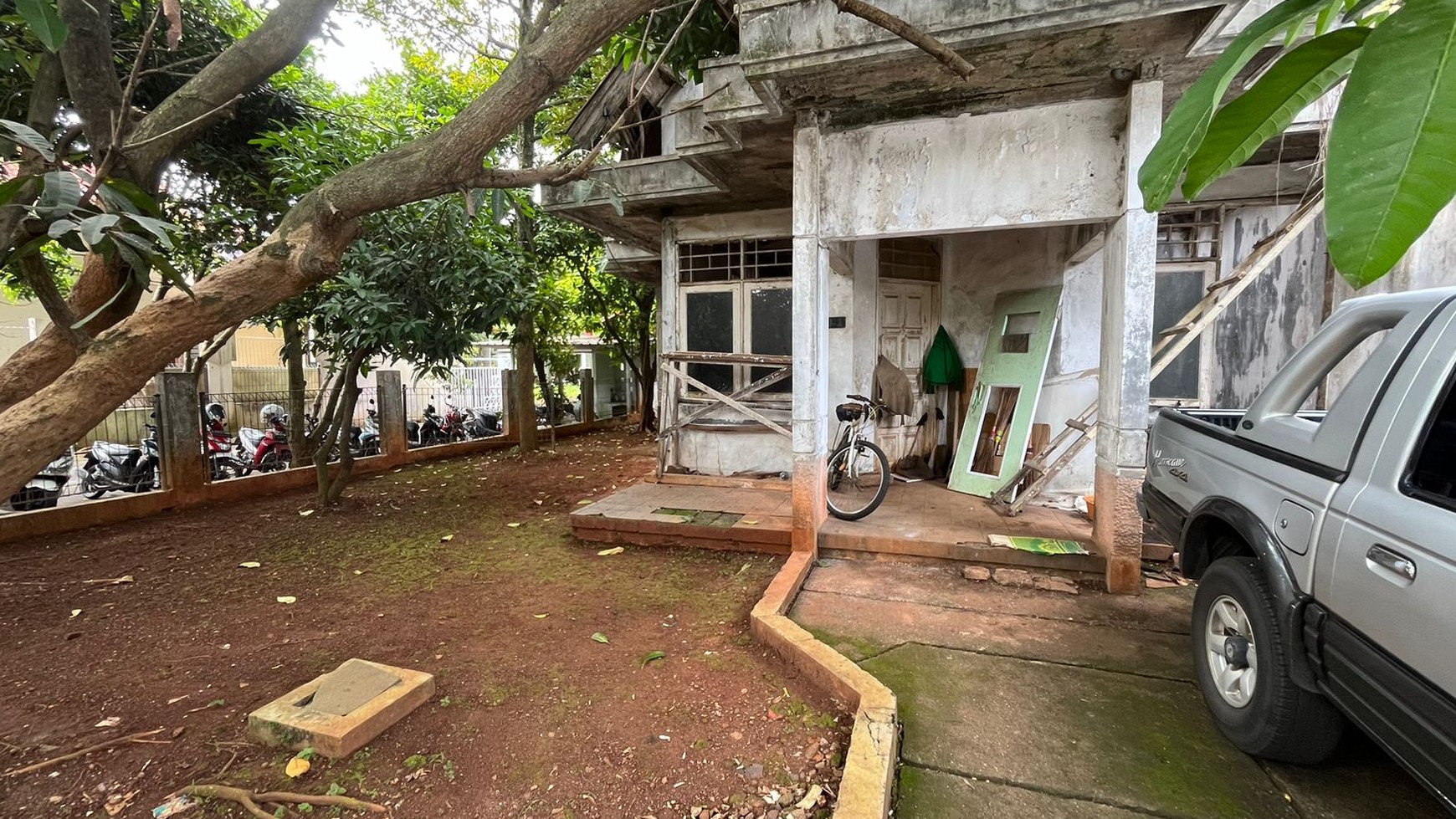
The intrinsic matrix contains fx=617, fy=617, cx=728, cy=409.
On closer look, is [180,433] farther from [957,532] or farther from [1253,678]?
[1253,678]

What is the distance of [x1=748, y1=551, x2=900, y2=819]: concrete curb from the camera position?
Result: 223 centimetres

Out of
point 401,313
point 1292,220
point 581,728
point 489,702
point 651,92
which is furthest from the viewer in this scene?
point 651,92

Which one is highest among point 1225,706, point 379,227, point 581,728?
point 379,227

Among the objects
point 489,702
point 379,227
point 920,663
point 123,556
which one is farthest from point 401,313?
point 920,663

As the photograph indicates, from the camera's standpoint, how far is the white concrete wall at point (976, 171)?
13.3 feet

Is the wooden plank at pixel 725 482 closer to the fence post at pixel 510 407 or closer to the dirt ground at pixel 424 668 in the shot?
the dirt ground at pixel 424 668

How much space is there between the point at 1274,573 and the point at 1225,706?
0.72 meters

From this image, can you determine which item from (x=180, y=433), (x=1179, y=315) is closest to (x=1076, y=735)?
(x=1179, y=315)

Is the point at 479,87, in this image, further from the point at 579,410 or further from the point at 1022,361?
the point at 1022,361

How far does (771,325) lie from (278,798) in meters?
5.64

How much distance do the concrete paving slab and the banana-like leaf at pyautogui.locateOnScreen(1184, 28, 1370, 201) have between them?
3802 mm

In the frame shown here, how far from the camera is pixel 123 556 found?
5.34 metres

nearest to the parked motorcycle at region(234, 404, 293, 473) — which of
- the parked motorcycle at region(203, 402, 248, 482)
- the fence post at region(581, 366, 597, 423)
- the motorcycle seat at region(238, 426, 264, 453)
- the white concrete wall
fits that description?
the motorcycle seat at region(238, 426, 264, 453)

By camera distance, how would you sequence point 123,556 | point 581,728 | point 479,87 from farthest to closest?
point 479,87, point 123,556, point 581,728
